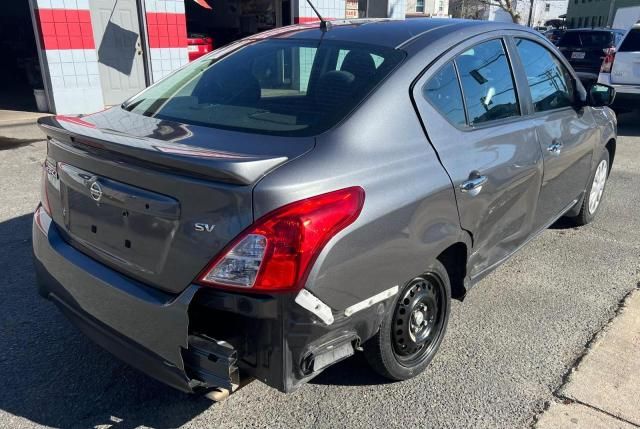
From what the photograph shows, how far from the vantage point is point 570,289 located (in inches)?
151

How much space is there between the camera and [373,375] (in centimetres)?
279

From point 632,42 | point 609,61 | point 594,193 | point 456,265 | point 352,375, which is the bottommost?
point 352,375

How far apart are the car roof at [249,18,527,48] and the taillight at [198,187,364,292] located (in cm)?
124

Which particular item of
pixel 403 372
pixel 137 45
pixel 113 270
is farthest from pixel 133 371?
pixel 137 45

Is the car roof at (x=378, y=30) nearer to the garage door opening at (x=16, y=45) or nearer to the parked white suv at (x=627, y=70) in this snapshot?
the parked white suv at (x=627, y=70)

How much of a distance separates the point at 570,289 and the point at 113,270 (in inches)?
123

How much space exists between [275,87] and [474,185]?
1.13 m

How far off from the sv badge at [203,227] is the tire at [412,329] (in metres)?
0.91

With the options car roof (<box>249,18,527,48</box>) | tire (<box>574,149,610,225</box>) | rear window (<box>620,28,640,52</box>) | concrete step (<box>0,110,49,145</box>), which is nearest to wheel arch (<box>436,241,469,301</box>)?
car roof (<box>249,18,527,48</box>)

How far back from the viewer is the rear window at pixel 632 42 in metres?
9.94

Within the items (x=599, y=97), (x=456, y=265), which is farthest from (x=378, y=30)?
(x=599, y=97)

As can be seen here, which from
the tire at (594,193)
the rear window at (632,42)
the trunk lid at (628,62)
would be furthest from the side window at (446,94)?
the rear window at (632,42)

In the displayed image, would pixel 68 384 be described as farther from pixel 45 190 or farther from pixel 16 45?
pixel 16 45

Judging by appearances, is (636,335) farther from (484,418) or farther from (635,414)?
(484,418)
